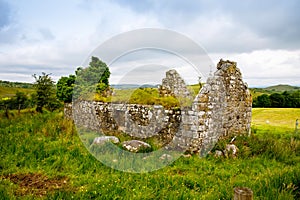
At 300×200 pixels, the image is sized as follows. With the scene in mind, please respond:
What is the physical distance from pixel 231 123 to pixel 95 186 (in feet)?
20.0

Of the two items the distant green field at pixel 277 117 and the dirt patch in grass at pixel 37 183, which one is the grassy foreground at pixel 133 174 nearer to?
the dirt patch in grass at pixel 37 183

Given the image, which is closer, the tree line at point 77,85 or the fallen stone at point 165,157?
the fallen stone at point 165,157

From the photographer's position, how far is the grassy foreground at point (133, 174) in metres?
4.86

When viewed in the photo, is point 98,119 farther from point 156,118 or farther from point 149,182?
point 149,182

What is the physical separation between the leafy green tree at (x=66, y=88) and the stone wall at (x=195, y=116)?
3.96 metres

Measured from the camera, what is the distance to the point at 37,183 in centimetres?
563

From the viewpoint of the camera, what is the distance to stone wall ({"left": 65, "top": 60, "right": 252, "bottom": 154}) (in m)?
8.20

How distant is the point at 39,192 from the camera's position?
16.9ft

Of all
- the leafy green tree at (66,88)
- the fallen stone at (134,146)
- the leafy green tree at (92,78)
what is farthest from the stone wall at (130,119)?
the leafy green tree at (66,88)

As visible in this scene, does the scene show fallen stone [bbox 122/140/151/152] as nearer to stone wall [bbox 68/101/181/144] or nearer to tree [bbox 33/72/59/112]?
stone wall [bbox 68/101/181/144]

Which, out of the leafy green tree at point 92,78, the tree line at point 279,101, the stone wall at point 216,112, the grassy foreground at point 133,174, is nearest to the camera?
the grassy foreground at point 133,174

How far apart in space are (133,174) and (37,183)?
7.22 ft

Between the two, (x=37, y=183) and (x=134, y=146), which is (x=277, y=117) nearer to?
(x=134, y=146)

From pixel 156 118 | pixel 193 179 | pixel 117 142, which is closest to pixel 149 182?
pixel 193 179
